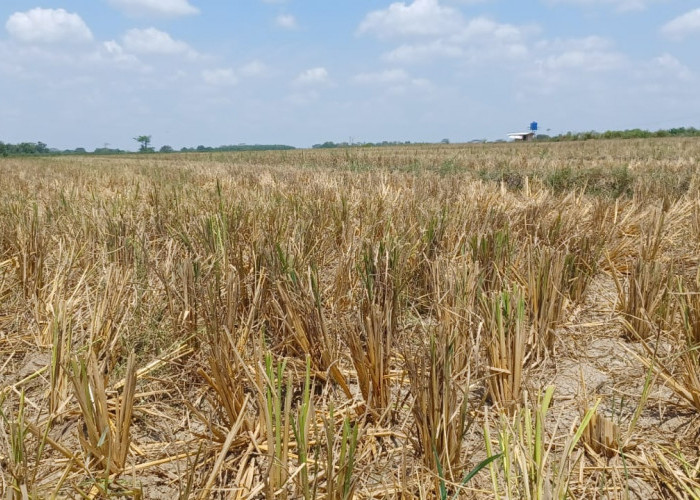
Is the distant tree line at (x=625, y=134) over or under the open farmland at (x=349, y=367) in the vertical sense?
over

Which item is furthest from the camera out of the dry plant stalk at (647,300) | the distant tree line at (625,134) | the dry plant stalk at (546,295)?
the distant tree line at (625,134)

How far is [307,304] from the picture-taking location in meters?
1.84

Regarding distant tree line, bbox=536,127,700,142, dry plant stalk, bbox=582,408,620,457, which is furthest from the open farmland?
distant tree line, bbox=536,127,700,142

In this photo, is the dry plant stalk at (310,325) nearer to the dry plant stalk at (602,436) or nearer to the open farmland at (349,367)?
the open farmland at (349,367)

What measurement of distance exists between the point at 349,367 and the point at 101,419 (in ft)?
2.96

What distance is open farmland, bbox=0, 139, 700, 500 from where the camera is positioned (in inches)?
49.0

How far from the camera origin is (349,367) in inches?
75.4

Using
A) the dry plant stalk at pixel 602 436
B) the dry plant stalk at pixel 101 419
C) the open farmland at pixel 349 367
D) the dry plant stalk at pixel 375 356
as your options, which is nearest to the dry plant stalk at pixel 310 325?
the open farmland at pixel 349 367

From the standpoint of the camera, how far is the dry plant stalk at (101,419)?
1.32 m

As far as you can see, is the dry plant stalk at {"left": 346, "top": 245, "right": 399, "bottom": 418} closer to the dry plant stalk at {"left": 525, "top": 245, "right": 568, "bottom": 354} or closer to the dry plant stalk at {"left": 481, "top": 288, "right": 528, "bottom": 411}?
the dry plant stalk at {"left": 481, "top": 288, "right": 528, "bottom": 411}

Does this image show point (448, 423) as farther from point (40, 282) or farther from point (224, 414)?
point (40, 282)

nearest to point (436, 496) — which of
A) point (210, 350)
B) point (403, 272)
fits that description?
point (210, 350)

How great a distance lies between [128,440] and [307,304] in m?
0.75

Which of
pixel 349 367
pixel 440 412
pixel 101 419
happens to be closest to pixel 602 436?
pixel 440 412
